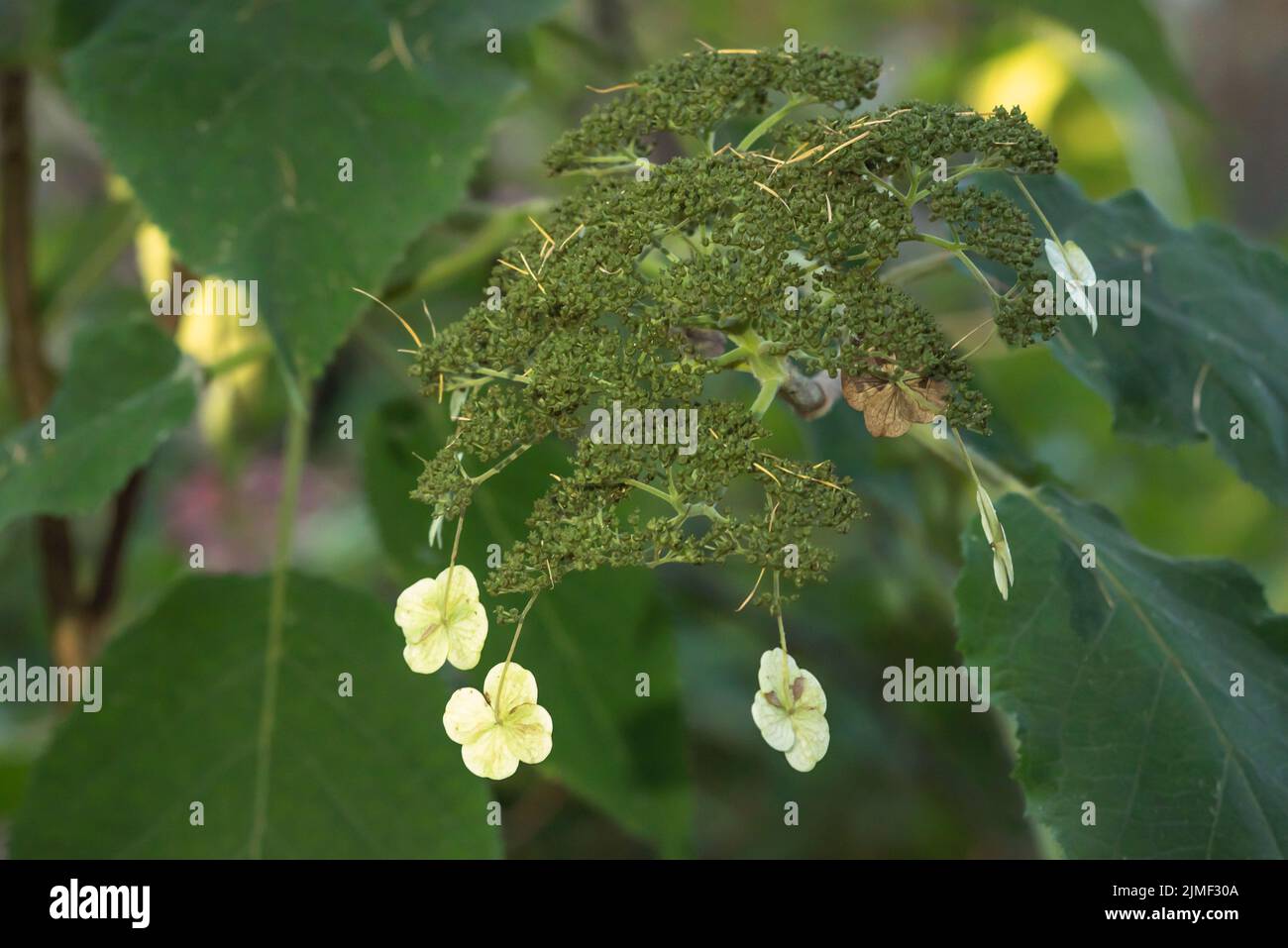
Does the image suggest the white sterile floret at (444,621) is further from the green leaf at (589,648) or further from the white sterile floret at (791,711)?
the green leaf at (589,648)

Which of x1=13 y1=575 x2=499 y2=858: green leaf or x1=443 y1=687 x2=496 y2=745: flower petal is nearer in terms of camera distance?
x1=443 y1=687 x2=496 y2=745: flower petal

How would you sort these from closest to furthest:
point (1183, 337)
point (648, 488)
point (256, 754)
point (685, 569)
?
point (648, 488) < point (1183, 337) < point (256, 754) < point (685, 569)

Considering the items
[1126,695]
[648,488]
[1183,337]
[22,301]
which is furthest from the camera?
[22,301]

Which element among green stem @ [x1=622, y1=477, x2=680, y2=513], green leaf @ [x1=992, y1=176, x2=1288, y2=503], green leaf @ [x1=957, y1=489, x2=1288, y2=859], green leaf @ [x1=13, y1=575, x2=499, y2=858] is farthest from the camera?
green leaf @ [x1=13, y1=575, x2=499, y2=858]

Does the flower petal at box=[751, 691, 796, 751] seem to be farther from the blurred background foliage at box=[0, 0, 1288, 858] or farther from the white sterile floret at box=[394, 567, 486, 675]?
the blurred background foliage at box=[0, 0, 1288, 858]

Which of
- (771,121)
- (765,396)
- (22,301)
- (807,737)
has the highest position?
(22,301)

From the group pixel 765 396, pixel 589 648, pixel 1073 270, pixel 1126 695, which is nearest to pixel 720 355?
pixel 765 396

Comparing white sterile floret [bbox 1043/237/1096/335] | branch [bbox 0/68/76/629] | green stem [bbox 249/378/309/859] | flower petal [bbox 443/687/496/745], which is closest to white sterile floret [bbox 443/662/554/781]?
flower petal [bbox 443/687/496/745]

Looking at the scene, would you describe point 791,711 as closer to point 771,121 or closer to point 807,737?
point 807,737
